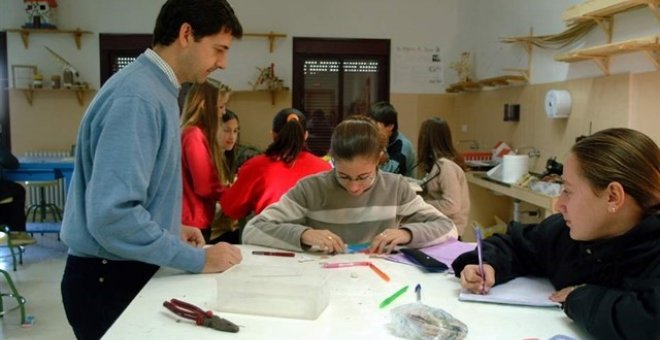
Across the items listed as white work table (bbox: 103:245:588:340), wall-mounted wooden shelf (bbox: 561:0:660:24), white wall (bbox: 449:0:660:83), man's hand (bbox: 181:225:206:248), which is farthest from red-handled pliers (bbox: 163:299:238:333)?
white wall (bbox: 449:0:660:83)

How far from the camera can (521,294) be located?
50.4 inches

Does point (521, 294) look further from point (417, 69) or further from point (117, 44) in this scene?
point (117, 44)

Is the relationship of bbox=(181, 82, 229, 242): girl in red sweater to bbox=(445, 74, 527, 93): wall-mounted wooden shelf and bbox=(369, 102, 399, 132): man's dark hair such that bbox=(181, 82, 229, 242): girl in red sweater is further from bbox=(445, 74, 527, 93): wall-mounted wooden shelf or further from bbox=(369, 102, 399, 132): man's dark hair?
bbox=(445, 74, 527, 93): wall-mounted wooden shelf

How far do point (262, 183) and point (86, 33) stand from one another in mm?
4684

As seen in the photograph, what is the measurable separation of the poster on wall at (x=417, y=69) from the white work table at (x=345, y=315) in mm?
5259

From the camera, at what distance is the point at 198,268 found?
4.50ft

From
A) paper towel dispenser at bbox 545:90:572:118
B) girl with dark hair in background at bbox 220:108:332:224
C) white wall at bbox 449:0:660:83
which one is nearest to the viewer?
girl with dark hair in background at bbox 220:108:332:224

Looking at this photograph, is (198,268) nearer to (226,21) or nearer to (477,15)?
(226,21)

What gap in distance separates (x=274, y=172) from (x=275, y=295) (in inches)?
54.4

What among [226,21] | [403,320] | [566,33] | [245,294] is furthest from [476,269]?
[566,33]

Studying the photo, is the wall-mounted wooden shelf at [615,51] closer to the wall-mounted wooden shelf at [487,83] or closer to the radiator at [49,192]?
the wall-mounted wooden shelf at [487,83]

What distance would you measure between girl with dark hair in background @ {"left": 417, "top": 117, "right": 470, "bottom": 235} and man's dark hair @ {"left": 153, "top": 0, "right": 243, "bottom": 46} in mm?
1907

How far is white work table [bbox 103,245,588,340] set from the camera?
41.2 inches

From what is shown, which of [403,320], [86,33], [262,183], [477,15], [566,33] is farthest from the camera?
[86,33]
